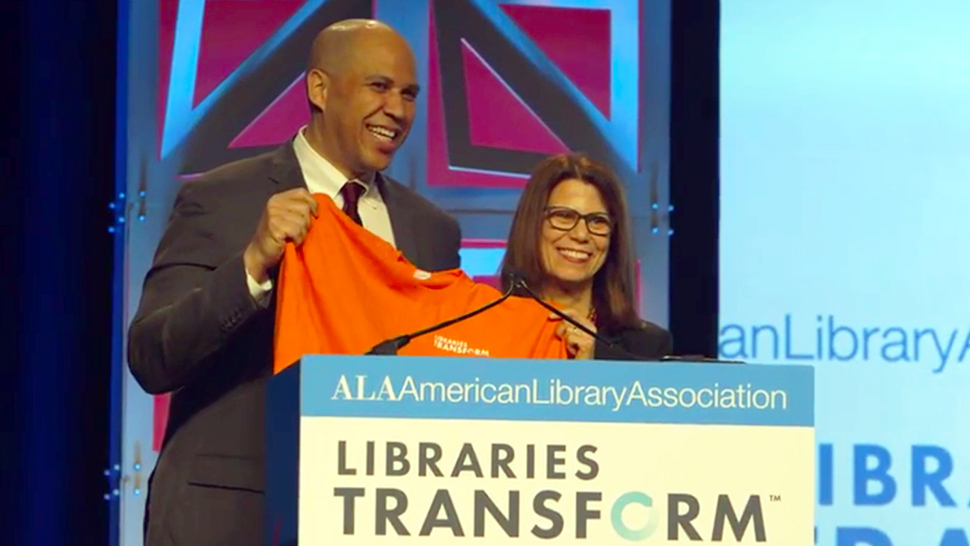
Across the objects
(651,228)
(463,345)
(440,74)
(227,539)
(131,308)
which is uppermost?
(440,74)

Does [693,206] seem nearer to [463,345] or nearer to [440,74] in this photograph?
[440,74]

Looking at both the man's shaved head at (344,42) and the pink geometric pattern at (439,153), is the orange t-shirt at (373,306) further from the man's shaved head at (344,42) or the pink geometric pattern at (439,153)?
the pink geometric pattern at (439,153)

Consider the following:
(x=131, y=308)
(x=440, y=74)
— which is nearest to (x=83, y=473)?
(x=131, y=308)

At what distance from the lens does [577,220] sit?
2.83 metres

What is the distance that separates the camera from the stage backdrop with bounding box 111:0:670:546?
4008 mm

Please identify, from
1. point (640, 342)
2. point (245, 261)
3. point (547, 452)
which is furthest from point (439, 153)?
point (547, 452)

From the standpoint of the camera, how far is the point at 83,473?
13.0 ft

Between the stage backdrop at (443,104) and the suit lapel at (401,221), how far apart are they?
45.1 inches

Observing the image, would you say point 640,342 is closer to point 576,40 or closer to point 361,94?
point 361,94

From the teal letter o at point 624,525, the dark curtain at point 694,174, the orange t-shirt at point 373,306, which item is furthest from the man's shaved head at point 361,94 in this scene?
the dark curtain at point 694,174

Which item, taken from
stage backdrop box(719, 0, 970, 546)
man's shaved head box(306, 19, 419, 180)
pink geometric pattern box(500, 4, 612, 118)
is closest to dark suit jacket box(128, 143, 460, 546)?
man's shaved head box(306, 19, 419, 180)

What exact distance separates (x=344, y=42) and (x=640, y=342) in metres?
0.75

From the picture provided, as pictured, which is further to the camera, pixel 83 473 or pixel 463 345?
pixel 83 473

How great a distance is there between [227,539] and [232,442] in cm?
16
